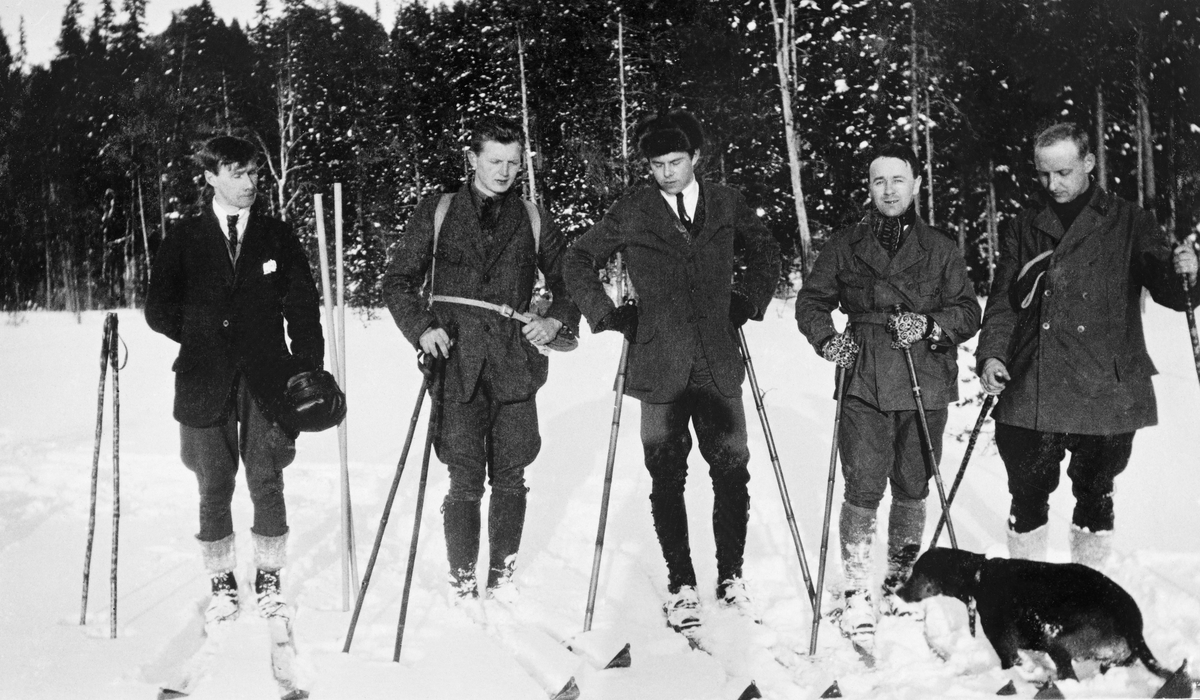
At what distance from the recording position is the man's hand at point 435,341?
3482mm

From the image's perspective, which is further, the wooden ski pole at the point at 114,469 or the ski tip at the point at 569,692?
the wooden ski pole at the point at 114,469

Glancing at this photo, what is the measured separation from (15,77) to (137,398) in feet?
12.6

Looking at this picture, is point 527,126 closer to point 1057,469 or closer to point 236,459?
point 236,459

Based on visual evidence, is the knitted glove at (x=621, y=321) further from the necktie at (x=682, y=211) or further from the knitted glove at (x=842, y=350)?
the knitted glove at (x=842, y=350)

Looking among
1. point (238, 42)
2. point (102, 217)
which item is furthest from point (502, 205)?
point (102, 217)

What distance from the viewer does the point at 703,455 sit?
360cm

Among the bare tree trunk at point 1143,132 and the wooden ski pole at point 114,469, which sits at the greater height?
the bare tree trunk at point 1143,132

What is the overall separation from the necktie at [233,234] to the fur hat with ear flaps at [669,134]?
5.63ft

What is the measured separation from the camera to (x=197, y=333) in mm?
3467

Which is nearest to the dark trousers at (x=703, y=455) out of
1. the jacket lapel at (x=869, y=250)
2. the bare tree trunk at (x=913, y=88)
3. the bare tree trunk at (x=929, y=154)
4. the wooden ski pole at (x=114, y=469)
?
the jacket lapel at (x=869, y=250)

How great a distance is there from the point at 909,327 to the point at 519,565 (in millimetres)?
2408

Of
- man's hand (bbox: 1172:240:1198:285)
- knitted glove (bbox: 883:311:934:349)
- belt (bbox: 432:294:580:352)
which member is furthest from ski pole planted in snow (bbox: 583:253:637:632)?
man's hand (bbox: 1172:240:1198:285)

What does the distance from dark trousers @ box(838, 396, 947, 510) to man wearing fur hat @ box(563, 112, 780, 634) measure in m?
0.45

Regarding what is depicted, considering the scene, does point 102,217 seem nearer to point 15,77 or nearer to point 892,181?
point 15,77
